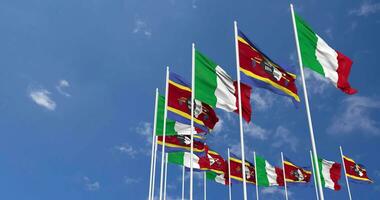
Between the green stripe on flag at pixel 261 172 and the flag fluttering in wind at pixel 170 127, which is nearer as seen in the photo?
the flag fluttering in wind at pixel 170 127

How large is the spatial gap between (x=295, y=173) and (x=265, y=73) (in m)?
22.9

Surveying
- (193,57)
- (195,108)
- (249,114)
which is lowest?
(249,114)

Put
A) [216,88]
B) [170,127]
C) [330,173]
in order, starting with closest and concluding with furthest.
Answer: [216,88] < [170,127] < [330,173]

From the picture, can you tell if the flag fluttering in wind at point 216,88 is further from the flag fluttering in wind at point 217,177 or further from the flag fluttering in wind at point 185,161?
the flag fluttering in wind at point 217,177

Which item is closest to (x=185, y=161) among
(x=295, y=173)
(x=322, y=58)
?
(x=295, y=173)

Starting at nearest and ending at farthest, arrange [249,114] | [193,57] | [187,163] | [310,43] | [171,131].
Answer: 1. [310,43]
2. [249,114]
3. [193,57]
4. [171,131]
5. [187,163]

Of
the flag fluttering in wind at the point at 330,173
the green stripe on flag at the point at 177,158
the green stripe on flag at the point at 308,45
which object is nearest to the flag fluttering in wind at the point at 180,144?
the green stripe on flag at the point at 177,158

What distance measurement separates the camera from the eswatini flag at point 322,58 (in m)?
15.2

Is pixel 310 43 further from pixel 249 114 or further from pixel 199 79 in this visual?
pixel 199 79

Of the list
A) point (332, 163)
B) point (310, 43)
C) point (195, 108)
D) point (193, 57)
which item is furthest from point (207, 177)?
point (310, 43)

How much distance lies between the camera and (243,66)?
15.7 m

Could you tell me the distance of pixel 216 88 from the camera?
56.7ft

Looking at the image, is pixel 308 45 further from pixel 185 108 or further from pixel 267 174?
pixel 267 174

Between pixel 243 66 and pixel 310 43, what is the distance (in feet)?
9.52
